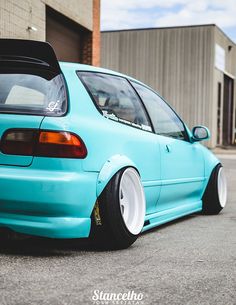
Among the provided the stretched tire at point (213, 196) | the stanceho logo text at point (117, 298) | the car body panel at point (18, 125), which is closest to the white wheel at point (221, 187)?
the stretched tire at point (213, 196)

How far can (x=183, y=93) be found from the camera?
3300 centimetres

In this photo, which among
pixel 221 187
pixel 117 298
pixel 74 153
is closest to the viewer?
pixel 117 298

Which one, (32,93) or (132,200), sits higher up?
(32,93)

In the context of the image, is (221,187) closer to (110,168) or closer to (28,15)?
(110,168)

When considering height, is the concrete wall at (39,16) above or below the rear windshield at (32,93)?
above

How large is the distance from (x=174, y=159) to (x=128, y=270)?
2.05m

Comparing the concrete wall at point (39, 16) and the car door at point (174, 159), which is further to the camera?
the concrete wall at point (39, 16)

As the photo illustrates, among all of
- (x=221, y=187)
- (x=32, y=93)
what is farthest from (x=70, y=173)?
(x=221, y=187)

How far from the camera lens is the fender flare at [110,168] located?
4.42m

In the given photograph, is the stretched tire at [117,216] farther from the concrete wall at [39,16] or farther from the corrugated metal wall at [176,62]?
the corrugated metal wall at [176,62]

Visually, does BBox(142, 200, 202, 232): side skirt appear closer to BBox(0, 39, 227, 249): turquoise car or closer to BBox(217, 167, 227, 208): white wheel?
BBox(0, 39, 227, 249): turquoise car

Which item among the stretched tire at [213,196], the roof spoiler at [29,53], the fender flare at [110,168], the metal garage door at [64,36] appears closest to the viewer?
the fender flare at [110,168]

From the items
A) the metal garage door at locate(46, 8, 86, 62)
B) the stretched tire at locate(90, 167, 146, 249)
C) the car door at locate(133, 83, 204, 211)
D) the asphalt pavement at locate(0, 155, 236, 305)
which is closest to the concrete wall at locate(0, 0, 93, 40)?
the metal garage door at locate(46, 8, 86, 62)

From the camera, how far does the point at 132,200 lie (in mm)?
4891
